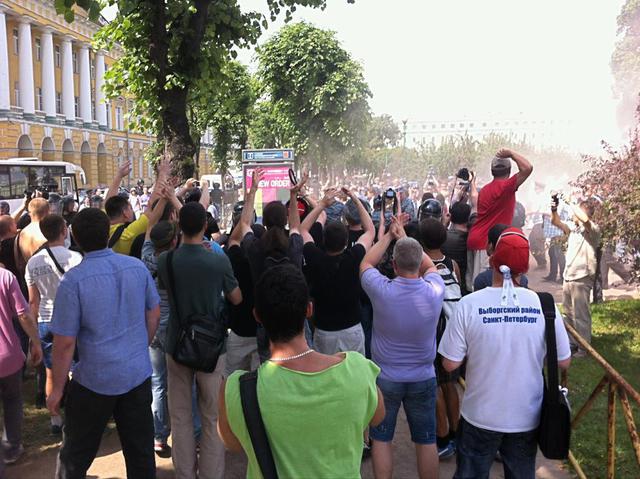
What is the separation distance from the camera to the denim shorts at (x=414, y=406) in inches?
140

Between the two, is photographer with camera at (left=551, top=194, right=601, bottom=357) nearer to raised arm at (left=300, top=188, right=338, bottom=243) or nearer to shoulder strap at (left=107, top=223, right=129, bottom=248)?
raised arm at (left=300, top=188, right=338, bottom=243)

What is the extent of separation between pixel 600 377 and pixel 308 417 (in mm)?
5604

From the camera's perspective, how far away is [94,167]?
54250mm

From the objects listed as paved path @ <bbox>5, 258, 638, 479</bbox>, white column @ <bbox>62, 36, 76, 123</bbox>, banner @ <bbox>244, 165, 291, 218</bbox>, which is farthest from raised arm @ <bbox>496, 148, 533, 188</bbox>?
white column @ <bbox>62, 36, 76, 123</bbox>

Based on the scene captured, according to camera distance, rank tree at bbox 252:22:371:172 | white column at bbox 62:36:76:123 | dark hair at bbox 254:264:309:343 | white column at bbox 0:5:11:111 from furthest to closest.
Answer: white column at bbox 62:36:76:123 < white column at bbox 0:5:11:111 < tree at bbox 252:22:371:172 < dark hair at bbox 254:264:309:343

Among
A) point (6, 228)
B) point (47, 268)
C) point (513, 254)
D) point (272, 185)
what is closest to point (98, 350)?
point (47, 268)

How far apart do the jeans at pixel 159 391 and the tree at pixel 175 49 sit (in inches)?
137

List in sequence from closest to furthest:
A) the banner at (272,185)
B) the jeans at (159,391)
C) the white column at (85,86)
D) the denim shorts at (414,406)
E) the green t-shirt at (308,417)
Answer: the green t-shirt at (308,417) < the denim shorts at (414,406) < the jeans at (159,391) < the banner at (272,185) < the white column at (85,86)

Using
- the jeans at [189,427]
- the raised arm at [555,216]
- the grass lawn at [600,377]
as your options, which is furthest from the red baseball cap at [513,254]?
the raised arm at [555,216]

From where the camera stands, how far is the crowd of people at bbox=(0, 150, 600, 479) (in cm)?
201

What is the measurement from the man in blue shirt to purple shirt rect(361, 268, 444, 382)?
145 centimetres

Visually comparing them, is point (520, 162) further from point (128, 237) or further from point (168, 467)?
point (168, 467)

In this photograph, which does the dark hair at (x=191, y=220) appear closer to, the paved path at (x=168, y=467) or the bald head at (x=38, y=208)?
the paved path at (x=168, y=467)

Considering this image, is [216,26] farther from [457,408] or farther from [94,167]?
[94,167]
